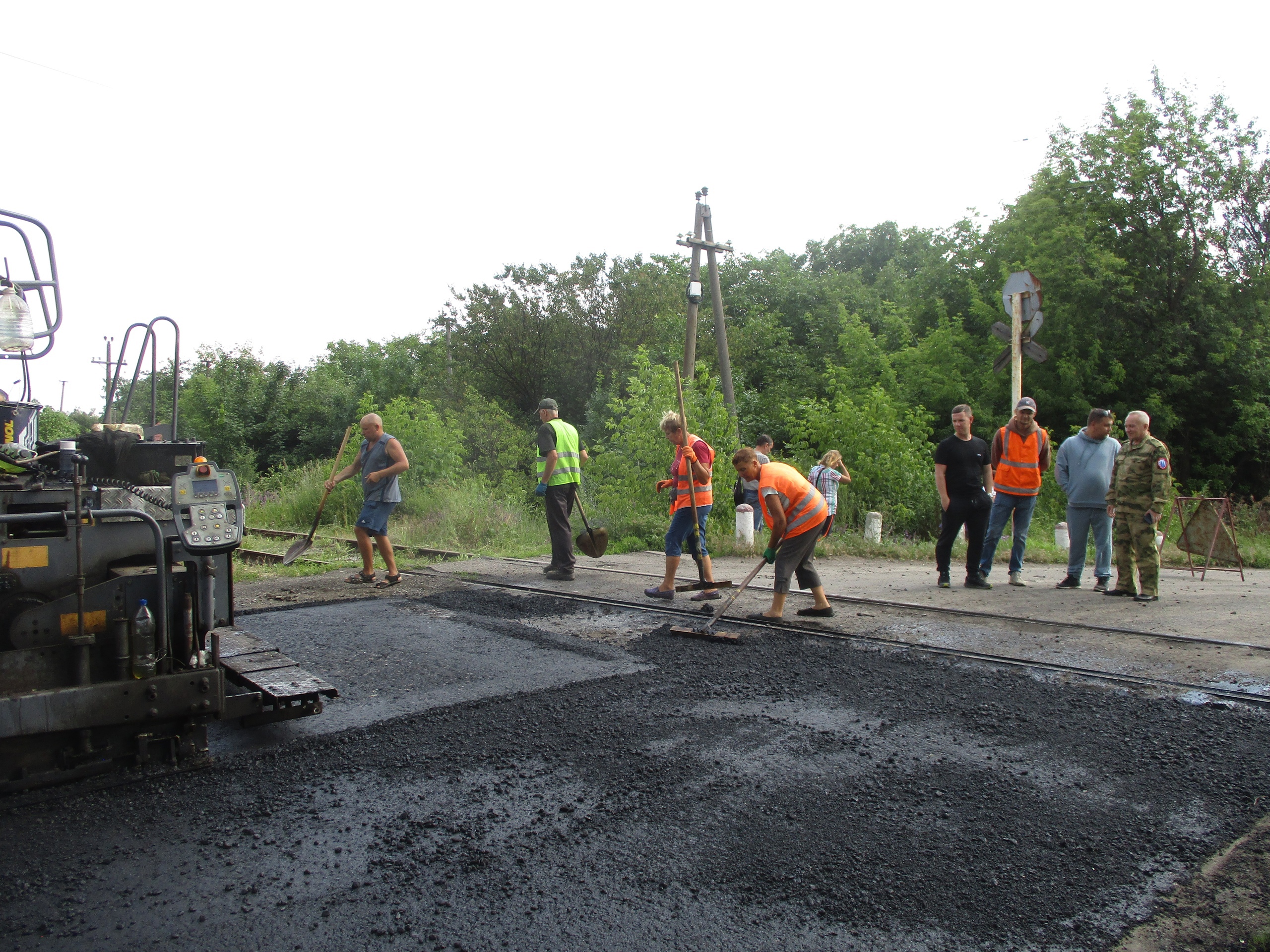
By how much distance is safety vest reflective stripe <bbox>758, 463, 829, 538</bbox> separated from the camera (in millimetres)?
6691

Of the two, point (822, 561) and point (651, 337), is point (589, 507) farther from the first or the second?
point (651, 337)

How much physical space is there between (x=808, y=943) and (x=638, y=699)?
93.1 inches

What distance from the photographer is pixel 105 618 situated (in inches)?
140

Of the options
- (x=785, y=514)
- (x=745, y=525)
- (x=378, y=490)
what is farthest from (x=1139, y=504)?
(x=378, y=490)

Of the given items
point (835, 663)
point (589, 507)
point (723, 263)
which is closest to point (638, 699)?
point (835, 663)

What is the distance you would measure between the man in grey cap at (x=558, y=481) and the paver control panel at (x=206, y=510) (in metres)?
5.80

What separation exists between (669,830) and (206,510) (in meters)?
2.24

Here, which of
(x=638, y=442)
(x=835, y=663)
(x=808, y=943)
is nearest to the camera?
(x=808, y=943)

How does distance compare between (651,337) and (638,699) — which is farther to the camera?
(651,337)

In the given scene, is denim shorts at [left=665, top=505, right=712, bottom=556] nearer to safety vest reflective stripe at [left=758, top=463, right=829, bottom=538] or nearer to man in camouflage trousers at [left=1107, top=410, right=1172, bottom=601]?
safety vest reflective stripe at [left=758, top=463, right=829, bottom=538]

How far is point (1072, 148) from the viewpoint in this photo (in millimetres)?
24844

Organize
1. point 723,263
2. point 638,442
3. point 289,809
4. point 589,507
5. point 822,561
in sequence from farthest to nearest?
point 723,263, point 589,507, point 638,442, point 822,561, point 289,809

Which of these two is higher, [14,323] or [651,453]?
[14,323]

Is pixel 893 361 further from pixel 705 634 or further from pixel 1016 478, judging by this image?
pixel 705 634
